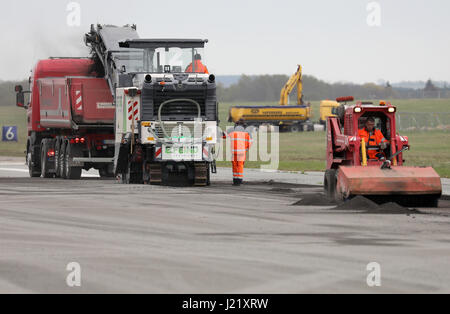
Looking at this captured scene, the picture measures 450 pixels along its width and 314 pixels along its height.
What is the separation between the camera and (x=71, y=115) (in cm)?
2784

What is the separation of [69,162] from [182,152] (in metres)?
5.98

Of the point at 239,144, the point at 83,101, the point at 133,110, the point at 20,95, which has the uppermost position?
the point at 20,95

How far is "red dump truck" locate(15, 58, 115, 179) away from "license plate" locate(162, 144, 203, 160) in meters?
4.27

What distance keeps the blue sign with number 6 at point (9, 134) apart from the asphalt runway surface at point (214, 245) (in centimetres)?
4605

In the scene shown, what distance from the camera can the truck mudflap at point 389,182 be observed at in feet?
55.6

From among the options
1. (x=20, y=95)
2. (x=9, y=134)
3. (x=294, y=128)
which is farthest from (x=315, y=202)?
(x=294, y=128)

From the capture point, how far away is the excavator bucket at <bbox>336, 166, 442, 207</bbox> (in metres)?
17.0

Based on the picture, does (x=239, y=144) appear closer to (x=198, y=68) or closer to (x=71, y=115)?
(x=198, y=68)

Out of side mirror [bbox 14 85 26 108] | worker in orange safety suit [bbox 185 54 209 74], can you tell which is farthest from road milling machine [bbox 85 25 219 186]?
side mirror [bbox 14 85 26 108]

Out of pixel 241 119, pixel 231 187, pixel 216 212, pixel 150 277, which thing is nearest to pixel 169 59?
pixel 231 187

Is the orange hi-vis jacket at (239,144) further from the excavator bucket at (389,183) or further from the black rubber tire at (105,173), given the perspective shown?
the excavator bucket at (389,183)

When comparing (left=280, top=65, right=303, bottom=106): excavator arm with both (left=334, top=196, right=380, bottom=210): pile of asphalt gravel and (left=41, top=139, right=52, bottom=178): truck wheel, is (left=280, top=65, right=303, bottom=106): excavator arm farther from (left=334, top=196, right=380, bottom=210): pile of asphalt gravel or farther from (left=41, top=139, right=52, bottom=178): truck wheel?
(left=334, top=196, right=380, bottom=210): pile of asphalt gravel

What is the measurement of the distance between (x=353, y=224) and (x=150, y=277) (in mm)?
5551
